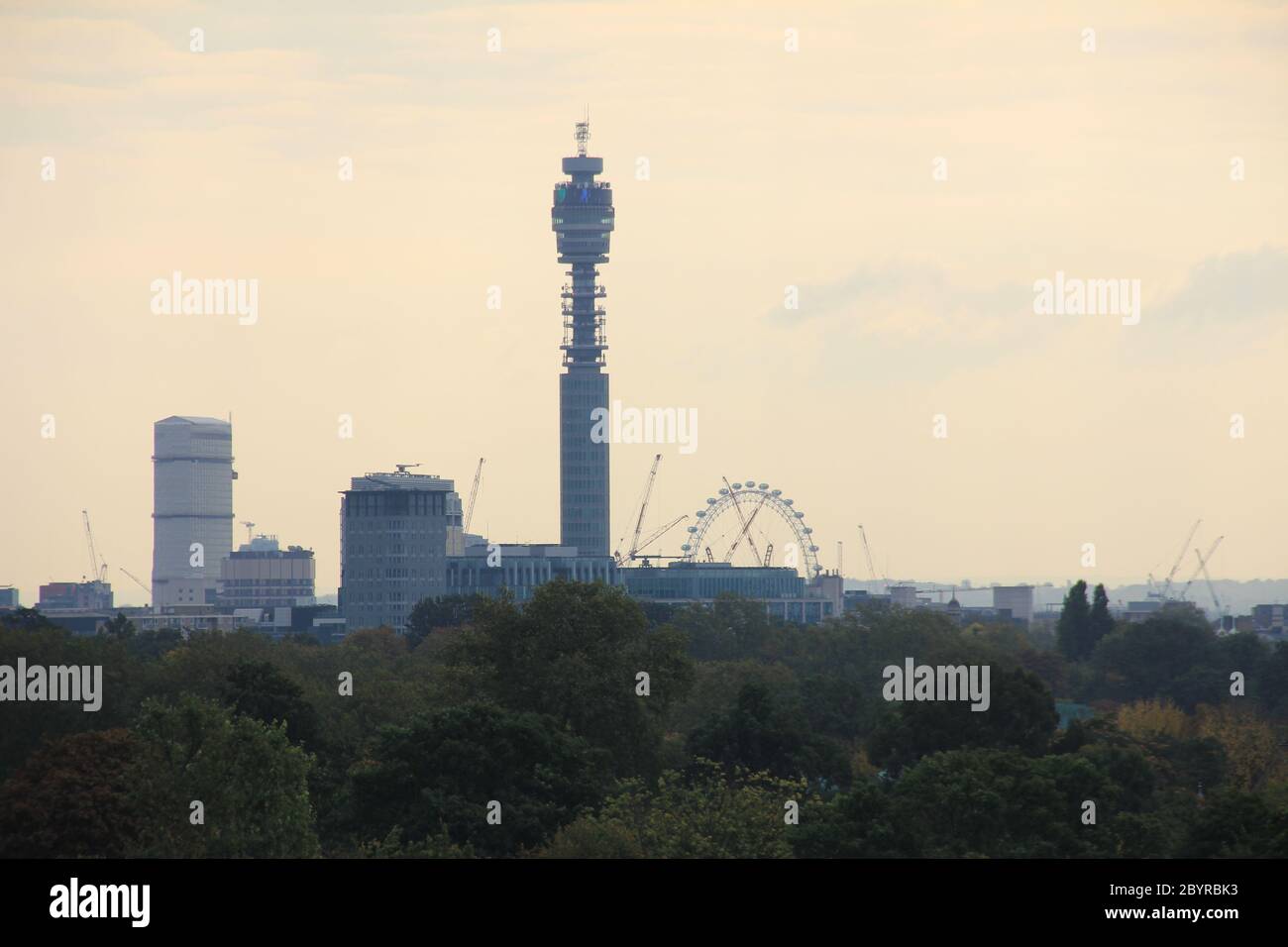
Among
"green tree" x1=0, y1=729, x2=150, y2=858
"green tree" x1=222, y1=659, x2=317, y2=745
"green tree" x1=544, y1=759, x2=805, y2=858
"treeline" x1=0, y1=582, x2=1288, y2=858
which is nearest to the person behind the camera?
"green tree" x1=0, y1=729, x2=150, y2=858

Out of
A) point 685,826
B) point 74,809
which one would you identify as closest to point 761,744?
point 685,826

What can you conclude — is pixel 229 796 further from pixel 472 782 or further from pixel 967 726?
pixel 967 726

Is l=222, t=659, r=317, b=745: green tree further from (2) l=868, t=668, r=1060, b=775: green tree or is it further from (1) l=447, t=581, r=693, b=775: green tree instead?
(2) l=868, t=668, r=1060, b=775: green tree

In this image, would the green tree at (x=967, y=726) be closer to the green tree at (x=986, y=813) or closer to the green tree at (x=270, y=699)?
the green tree at (x=986, y=813)

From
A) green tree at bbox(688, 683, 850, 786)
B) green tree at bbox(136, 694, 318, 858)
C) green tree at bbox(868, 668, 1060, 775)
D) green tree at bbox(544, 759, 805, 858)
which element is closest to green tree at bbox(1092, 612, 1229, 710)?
green tree at bbox(868, 668, 1060, 775)

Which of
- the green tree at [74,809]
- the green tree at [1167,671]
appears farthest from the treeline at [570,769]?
the green tree at [1167,671]

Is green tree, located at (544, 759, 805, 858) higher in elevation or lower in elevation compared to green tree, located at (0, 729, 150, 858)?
lower
